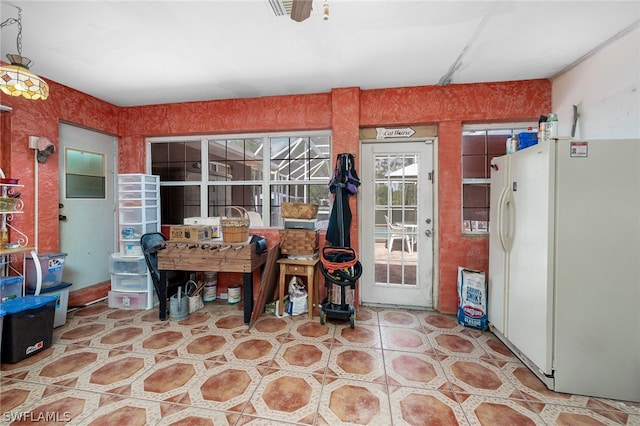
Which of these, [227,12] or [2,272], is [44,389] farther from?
[227,12]

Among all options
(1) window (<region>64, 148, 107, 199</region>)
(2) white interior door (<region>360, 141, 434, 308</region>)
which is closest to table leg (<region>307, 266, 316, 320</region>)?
(2) white interior door (<region>360, 141, 434, 308</region>)

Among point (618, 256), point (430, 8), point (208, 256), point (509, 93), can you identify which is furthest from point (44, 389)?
point (509, 93)

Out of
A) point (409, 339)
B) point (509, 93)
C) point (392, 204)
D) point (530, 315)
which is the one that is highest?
point (509, 93)

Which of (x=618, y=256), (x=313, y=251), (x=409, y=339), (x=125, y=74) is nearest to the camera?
(x=618, y=256)

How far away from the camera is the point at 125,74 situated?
281cm

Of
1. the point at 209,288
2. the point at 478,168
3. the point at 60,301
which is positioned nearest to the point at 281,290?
the point at 209,288

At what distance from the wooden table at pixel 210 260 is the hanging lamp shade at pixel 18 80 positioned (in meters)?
1.66

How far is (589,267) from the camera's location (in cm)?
180

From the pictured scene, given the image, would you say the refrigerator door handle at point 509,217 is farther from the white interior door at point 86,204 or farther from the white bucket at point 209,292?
the white interior door at point 86,204

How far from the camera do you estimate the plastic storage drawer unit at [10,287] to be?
2347 millimetres

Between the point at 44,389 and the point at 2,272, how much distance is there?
1.53 meters

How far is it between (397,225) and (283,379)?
7.05ft

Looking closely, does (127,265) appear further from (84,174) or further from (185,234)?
(84,174)

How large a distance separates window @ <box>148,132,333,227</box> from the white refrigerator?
87.9 inches
